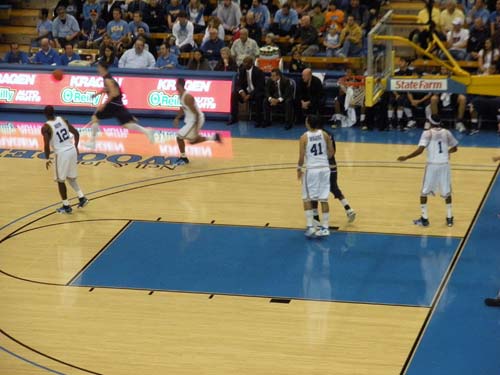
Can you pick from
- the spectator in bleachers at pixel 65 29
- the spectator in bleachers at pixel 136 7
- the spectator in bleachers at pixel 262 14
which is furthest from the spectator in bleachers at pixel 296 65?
the spectator in bleachers at pixel 65 29

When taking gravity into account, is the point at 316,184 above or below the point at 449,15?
below

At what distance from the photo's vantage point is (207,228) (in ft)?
56.1

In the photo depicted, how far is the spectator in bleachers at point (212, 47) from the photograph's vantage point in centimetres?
2693

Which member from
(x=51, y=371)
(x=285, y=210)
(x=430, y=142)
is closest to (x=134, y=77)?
(x=285, y=210)

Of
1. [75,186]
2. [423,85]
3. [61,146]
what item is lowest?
[75,186]

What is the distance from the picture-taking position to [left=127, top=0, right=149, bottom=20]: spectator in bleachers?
95.2ft

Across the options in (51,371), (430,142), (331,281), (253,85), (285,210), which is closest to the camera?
(51,371)

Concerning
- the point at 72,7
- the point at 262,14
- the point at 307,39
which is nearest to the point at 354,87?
the point at 307,39

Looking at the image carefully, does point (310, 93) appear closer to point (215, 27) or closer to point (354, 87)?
point (354, 87)

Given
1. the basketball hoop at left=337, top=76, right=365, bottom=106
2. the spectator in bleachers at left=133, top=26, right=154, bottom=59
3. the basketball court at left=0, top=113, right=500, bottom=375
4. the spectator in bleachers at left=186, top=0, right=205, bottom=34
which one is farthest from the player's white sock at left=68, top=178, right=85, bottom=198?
the spectator in bleachers at left=186, top=0, right=205, bottom=34

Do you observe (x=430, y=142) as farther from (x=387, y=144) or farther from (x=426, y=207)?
(x=387, y=144)

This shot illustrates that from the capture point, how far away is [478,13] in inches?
1021

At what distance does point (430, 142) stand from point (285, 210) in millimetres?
2907

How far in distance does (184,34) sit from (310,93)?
5073 millimetres
